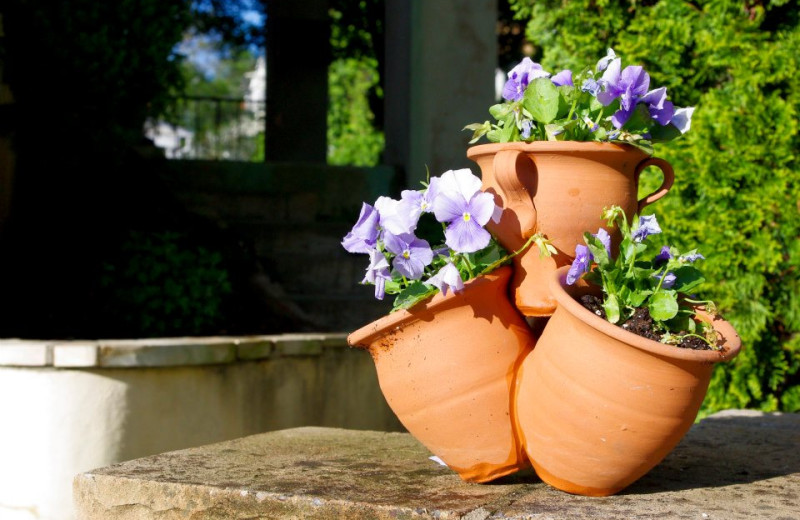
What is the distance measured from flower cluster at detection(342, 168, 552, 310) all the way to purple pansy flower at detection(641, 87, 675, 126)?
35 cm

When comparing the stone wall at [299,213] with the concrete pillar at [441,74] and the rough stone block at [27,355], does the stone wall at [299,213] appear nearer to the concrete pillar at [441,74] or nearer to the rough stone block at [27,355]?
the concrete pillar at [441,74]

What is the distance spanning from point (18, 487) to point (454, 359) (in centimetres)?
246

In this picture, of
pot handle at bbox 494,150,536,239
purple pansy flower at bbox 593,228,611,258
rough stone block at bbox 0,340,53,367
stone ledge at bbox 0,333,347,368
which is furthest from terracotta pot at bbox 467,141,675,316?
rough stone block at bbox 0,340,53,367

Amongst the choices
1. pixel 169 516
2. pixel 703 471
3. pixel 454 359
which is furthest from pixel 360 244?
pixel 703 471

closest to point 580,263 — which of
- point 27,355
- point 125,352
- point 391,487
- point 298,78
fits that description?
point 391,487

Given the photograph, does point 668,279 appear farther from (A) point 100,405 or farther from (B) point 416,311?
(A) point 100,405

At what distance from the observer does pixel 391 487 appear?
78.0 inches

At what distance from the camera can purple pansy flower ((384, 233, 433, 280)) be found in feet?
6.08

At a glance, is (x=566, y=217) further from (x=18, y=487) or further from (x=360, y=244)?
(x=18, y=487)

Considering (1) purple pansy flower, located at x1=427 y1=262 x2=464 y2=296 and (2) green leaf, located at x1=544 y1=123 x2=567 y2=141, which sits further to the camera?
(2) green leaf, located at x1=544 y1=123 x2=567 y2=141

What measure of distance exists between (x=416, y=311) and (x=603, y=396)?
15.4 inches

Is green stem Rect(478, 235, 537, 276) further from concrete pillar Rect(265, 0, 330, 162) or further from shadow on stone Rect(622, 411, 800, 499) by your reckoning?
concrete pillar Rect(265, 0, 330, 162)

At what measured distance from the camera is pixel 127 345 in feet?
11.8

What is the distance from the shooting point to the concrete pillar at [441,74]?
5.65 m
